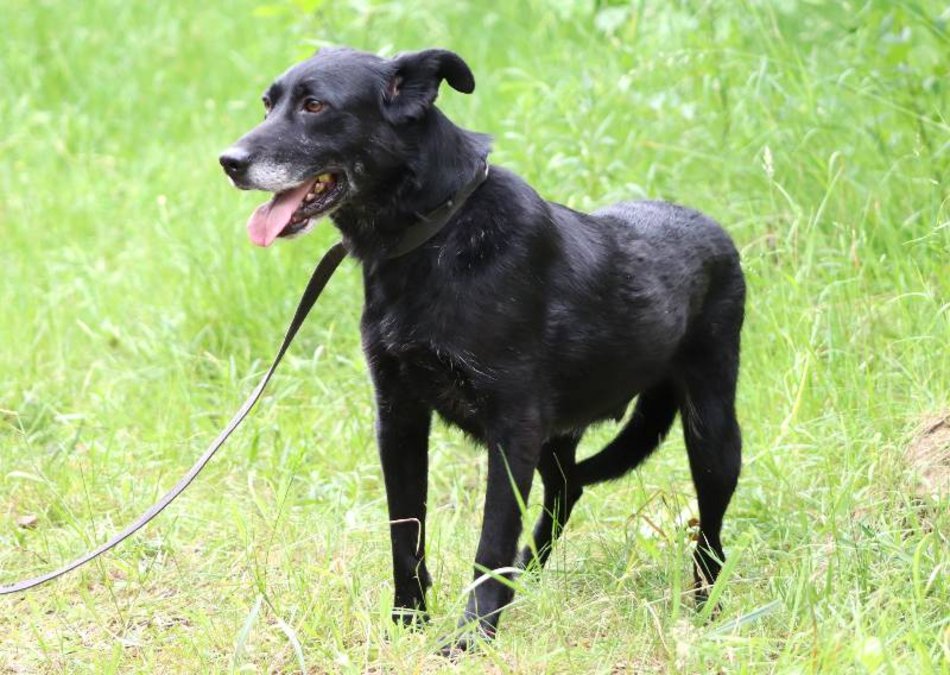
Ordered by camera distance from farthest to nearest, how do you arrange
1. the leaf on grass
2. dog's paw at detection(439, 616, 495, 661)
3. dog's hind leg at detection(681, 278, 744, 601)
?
1. the leaf on grass
2. dog's hind leg at detection(681, 278, 744, 601)
3. dog's paw at detection(439, 616, 495, 661)

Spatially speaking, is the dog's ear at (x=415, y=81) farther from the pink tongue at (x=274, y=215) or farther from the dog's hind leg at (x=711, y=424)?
the dog's hind leg at (x=711, y=424)

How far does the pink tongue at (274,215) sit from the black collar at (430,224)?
0.28 metres

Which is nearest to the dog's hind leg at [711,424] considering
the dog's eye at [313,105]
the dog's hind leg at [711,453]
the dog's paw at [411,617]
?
the dog's hind leg at [711,453]

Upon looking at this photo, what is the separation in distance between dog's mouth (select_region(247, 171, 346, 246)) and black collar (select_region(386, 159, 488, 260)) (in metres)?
0.20

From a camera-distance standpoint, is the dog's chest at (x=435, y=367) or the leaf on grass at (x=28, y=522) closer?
the dog's chest at (x=435, y=367)

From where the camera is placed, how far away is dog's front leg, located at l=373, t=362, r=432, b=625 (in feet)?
12.2

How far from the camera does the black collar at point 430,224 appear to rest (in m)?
3.61

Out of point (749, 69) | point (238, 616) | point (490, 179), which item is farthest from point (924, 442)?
point (749, 69)

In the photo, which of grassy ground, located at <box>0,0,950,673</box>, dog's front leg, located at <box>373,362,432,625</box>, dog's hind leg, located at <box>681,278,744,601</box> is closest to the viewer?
grassy ground, located at <box>0,0,950,673</box>

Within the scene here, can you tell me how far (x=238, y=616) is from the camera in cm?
366

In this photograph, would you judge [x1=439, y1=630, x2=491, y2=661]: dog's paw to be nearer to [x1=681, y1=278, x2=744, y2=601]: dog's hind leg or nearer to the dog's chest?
the dog's chest

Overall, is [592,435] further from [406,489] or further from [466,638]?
[466,638]

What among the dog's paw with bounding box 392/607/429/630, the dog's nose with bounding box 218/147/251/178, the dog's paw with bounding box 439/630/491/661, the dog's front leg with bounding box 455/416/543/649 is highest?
the dog's nose with bounding box 218/147/251/178

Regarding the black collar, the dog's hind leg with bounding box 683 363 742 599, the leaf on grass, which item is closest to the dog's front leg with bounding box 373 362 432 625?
the black collar
